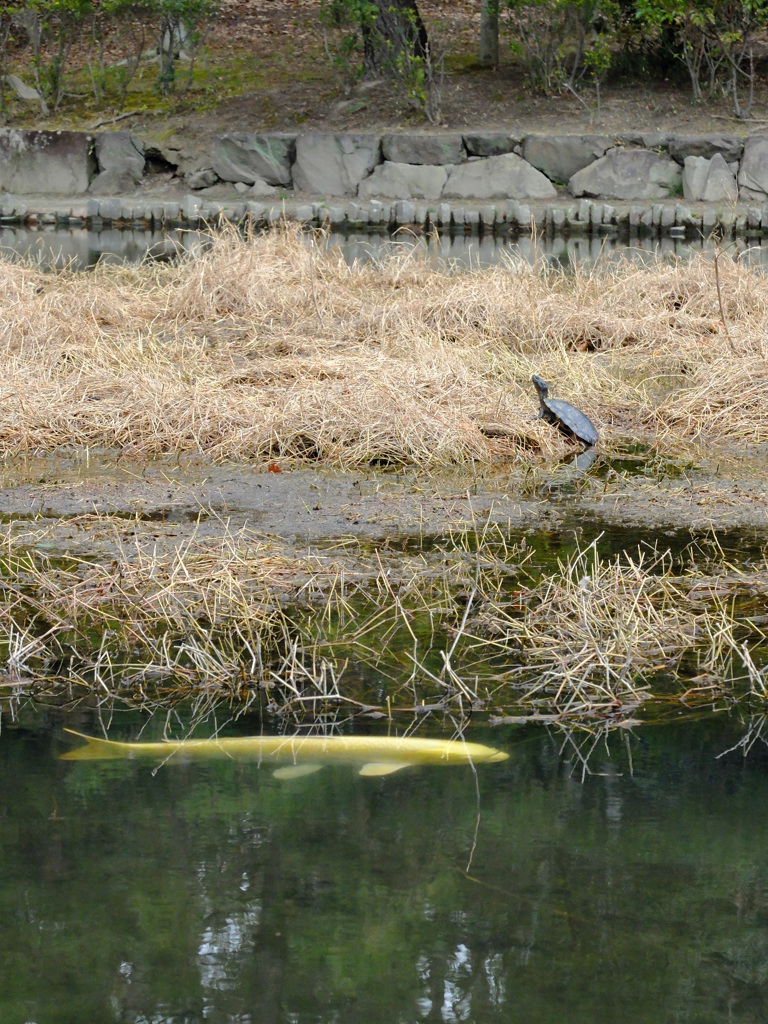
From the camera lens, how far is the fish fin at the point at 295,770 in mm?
3559

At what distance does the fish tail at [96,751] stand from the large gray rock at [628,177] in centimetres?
1720

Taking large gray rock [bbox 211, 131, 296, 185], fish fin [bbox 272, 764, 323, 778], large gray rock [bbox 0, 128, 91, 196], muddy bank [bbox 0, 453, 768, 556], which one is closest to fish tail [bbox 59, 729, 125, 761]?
fish fin [bbox 272, 764, 323, 778]

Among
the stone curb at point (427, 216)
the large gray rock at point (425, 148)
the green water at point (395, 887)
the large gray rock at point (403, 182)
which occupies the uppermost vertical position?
the green water at point (395, 887)

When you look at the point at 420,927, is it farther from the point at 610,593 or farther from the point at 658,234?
the point at 658,234

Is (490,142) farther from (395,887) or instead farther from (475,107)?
(395,887)

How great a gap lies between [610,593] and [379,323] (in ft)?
16.3

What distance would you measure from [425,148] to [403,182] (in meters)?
0.62

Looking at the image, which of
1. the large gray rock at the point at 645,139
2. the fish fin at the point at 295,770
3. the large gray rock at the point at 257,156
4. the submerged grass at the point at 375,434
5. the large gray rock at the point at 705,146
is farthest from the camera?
the large gray rock at the point at 257,156

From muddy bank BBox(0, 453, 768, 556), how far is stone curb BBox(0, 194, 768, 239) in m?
12.0

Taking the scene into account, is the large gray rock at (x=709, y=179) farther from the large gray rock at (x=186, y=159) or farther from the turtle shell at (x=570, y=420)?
the turtle shell at (x=570, y=420)

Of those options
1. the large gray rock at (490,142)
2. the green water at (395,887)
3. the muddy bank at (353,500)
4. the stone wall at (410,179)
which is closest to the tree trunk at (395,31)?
the stone wall at (410,179)

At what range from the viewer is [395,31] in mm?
21000

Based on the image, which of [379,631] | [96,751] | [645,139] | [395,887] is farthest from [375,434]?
[645,139]

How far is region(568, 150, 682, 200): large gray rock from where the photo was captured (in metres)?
19.4
